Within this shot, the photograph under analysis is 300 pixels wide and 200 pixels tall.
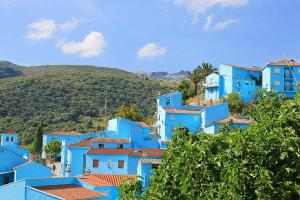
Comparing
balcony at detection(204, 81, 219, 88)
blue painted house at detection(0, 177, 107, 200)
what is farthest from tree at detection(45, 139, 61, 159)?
blue painted house at detection(0, 177, 107, 200)

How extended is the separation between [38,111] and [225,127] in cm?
8687

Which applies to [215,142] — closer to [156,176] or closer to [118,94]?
[156,176]

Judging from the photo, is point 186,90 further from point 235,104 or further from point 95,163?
point 95,163

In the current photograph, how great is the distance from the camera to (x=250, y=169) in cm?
994

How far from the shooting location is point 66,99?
10469 cm

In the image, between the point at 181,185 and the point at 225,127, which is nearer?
the point at 181,185

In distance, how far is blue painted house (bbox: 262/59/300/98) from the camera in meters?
61.0

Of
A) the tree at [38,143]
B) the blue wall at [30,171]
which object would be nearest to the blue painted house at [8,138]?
the tree at [38,143]

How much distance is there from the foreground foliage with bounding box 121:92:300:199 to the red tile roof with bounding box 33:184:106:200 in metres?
12.3

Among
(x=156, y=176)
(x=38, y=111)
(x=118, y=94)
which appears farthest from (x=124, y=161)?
(x=118, y=94)

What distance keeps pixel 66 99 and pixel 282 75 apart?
5846cm

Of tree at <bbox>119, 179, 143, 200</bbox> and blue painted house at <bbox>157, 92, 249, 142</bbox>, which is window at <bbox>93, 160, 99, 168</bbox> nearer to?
blue painted house at <bbox>157, 92, 249, 142</bbox>

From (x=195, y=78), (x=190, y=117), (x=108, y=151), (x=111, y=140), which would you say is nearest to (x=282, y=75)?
(x=190, y=117)

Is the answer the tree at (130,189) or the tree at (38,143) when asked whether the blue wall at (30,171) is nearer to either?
the tree at (130,189)
